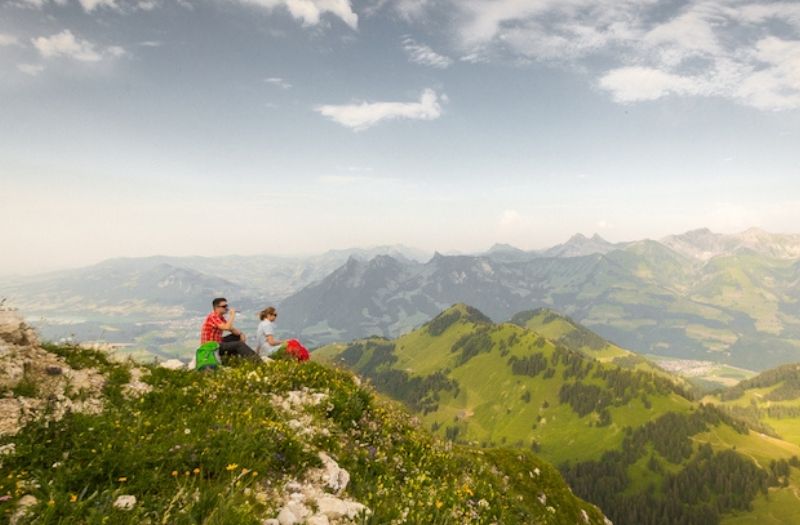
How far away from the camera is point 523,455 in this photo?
1400 inches

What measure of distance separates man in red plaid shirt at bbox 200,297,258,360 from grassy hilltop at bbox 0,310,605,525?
322 centimetres

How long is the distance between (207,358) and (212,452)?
310 inches

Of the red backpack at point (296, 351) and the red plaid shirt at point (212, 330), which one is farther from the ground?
the red plaid shirt at point (212, 330)

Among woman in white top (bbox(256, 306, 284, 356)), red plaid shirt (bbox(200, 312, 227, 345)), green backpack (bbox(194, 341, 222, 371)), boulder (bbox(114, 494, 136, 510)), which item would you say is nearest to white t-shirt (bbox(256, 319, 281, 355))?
woman in white top (bbox(256, 306, 284, 356))

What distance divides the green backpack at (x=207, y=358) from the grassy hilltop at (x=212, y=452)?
119cm

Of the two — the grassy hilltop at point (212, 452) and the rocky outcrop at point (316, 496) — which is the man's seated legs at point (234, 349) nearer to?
the grassy hilltop at point (212, 452)

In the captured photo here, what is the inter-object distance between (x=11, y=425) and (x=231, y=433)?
12.7 ft

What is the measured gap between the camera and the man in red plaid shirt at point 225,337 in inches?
669

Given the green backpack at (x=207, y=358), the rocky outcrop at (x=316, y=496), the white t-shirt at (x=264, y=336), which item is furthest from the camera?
the white t-shirt at (x=264, y=336)

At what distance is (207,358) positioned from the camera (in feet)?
48.1

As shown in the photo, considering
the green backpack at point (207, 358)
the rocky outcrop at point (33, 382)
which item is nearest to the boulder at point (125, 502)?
the rocky outcrop at point (33, 382)

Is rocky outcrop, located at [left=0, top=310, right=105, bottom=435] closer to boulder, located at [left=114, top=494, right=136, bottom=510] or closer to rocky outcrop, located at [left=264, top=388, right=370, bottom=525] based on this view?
boulder, located at [left=114, top=494, right=136, bottom=510]

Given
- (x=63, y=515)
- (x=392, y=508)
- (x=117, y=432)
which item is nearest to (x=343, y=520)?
(x=392, y=508)

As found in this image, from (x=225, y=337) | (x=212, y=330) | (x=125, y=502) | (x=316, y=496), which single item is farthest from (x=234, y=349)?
(x=125, y=502)
